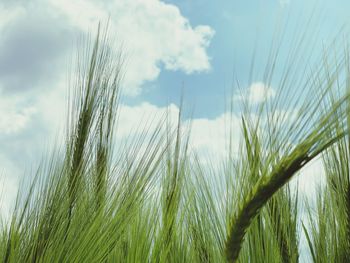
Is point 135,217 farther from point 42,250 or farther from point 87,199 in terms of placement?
point 42,250

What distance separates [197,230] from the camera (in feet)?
4.97

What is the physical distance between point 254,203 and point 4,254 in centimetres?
47

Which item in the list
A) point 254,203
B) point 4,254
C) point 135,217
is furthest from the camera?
point 135,217

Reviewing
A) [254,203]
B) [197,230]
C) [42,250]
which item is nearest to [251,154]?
[254,203]

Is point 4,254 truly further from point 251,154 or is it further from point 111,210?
point 251,154

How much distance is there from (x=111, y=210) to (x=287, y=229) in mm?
546

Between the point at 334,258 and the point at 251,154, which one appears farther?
the point at 334,258

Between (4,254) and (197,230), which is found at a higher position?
(197,230)

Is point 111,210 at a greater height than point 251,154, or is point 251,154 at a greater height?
point 251,154

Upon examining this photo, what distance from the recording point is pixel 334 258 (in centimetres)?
141

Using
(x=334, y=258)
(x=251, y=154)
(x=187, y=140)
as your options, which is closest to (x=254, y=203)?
(x=251, y=154)

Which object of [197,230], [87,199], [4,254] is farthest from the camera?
[197,230]

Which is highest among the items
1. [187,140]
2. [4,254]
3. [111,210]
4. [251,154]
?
[187,140]

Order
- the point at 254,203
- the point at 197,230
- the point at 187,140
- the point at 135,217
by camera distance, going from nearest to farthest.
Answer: the point at 254,203 < the point at 135,217 < the point at 197,230 < the point at 187,140
